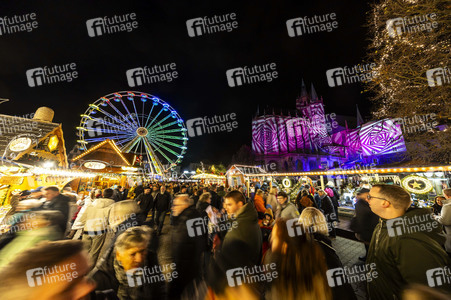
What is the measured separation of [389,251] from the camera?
183 cm

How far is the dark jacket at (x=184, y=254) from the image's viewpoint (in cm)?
241

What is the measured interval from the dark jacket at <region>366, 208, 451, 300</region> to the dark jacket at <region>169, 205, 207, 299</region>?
2278 millimetres

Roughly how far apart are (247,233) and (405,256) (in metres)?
1.66

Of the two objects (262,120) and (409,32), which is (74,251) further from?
(262,120)

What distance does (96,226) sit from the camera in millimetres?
4191

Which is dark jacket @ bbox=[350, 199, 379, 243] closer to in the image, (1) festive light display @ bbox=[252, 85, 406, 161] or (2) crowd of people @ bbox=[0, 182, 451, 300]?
(2) crowd of people @ bbox=[0, 182, 451, 300]

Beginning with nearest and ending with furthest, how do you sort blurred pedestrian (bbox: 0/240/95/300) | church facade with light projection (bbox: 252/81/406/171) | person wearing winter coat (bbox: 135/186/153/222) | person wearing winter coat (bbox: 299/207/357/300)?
blurred pedestrian (bbox: 0/240/95/300)
person wearing winter coat (bbox: 299/207/357/300)
person wearing winter coat (bbox: 135/186/153/222)
church facade with light projection (bbox: 252/81/406/171)

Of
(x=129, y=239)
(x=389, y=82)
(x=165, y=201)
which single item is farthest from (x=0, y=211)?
(x=389, y=82)

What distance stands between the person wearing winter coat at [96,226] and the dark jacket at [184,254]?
100 inches

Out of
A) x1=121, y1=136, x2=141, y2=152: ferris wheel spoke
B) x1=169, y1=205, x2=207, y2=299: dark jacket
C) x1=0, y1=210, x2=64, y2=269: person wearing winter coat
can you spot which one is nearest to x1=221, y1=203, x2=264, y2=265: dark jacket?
x1=169, y1=205, x2=207, y2=299: dark jacket

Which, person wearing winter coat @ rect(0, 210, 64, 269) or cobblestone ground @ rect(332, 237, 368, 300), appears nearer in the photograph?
person wearing winter coat @ rect(0, 210, 64, 269)

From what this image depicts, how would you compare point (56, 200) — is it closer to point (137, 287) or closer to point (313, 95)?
point (137, 287)

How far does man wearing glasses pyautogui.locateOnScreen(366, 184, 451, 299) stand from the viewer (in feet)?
5.21

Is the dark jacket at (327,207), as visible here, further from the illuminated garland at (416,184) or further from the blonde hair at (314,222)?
the blonde hair at (314,222)
